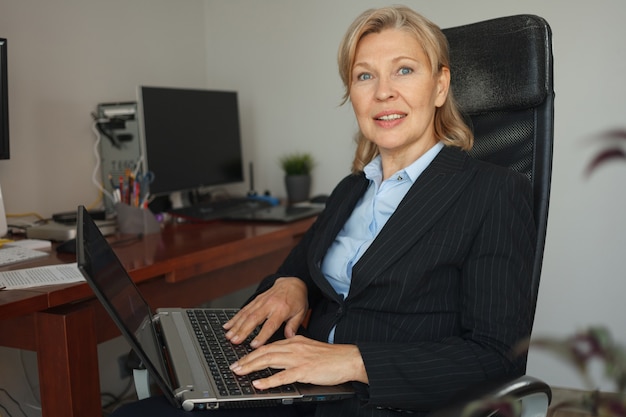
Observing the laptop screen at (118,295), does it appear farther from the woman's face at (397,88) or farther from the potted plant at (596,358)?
the potted plant at (596,358)

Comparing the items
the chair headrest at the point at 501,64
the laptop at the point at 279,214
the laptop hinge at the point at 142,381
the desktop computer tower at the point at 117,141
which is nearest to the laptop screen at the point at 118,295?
the laptop hinge at the point at 142,381

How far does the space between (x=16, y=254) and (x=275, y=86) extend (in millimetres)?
1528

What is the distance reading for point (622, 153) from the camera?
0.31 m

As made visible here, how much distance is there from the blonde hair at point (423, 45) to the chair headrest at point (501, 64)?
0.07m

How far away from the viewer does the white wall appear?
214 cm

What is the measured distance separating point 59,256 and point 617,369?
160cm

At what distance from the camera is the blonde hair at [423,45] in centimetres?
127

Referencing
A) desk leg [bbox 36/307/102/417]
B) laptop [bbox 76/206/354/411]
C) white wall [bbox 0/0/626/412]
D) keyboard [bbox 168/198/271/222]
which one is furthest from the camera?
keyboard [bbox 168/198/271/222]

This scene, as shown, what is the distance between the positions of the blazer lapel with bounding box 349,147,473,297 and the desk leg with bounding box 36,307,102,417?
0.62 m

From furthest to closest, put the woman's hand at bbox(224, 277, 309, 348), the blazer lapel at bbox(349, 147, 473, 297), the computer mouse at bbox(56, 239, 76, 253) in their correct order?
the computer mouse at bbox(56, 239, 76, 253), the woman's hand at bbox(224, 277, 309, 348), the blazer lapel at bbox(349, 147, 473, 297)

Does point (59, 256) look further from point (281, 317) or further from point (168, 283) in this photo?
point (281, 317)

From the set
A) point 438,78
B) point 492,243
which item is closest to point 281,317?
point 492,243

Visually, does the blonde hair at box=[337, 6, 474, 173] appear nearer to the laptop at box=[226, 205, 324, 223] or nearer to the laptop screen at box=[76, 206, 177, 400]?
the laptop screen at box=[76, 206, 177, 400]

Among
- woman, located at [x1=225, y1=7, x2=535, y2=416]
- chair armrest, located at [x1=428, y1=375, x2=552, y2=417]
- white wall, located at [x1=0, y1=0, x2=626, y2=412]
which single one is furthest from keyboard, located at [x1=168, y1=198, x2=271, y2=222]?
chair armrest, located at [x1=428, y1=375, x2=552, y2=417]
